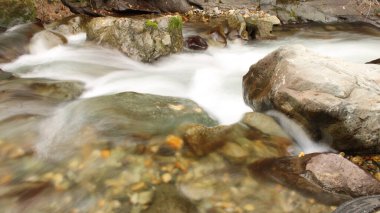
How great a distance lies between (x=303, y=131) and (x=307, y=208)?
5.18 ft

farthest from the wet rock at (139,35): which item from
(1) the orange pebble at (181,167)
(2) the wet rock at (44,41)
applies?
(1) the orange pebble at (181,167)

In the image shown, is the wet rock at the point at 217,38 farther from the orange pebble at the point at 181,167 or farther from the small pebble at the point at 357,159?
the orange pebble at the point at 181,167

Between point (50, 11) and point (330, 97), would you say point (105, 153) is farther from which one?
point (50, 11)

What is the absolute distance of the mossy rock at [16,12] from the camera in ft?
29.6

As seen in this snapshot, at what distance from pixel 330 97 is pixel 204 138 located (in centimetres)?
170

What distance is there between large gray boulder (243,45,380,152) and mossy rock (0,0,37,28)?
23.9ft

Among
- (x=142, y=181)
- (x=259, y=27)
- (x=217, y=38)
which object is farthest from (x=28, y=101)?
(x=259, y=27)

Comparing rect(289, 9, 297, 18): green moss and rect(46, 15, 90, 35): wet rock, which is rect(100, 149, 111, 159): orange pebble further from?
rect(289, 9, 297, 18): green moss

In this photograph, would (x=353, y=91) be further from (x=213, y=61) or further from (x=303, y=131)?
(x=213, y=61)

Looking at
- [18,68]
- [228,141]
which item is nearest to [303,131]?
[228,141]

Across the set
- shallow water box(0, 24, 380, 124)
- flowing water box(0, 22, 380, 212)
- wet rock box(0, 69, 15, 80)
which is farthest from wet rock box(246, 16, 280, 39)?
wet rock box(0, 69, 15, 80)

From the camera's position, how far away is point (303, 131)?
4746mm

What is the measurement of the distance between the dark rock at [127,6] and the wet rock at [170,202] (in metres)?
8.71

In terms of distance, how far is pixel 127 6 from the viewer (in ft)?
39.4
